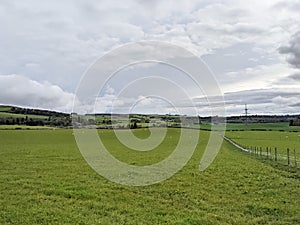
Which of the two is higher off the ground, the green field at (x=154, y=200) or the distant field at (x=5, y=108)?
the distant field at (x=5, y=108)

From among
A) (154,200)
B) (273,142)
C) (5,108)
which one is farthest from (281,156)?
(5,108)

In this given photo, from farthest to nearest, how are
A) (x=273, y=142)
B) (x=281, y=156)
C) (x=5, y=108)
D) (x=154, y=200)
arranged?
(x=5, y=108) < (x=273, y=142) < (x=281, y=156) < (x=154, y=200)

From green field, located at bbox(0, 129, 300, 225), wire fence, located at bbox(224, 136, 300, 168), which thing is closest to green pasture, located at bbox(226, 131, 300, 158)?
wire fence, located at bbox(224, 136, 300, 168)

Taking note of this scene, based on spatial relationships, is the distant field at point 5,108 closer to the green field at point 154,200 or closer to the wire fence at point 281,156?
the wire fence at point 281,156

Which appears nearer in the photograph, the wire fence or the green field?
the green field

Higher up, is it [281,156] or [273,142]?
[273,142]

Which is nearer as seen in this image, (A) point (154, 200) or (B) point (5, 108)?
(A) point (154, 200)

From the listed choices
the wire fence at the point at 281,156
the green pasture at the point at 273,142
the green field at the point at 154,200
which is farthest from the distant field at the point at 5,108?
the green field at the point at 154,200

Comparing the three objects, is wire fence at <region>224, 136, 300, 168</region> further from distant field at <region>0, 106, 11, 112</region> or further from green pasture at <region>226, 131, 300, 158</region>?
distant field at <region>0, 106, 11, 112</region>

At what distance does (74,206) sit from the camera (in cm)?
1381

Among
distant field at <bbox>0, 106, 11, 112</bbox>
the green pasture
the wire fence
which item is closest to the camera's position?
the wire fence

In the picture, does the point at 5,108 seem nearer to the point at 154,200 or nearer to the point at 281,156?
the point at 281,156

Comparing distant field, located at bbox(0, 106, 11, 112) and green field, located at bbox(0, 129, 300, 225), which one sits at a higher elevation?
distant field, located at bbox(0, 106, 11, 112)

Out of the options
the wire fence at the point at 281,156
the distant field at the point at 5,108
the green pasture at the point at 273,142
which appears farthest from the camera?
the distant field at the point at 5,108
